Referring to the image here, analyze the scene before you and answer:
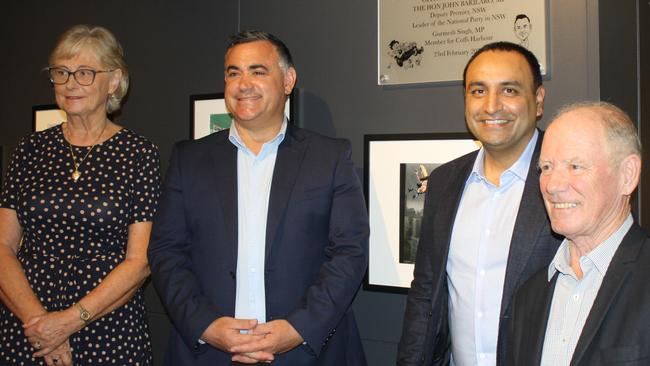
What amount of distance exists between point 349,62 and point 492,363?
144cm

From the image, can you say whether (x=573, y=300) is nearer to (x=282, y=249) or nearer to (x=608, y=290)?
(x=608, y=290)

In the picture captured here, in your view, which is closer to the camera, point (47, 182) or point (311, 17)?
point (47, 182)

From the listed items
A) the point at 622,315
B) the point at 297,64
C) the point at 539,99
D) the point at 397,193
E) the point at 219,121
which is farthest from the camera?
the point at 219,121

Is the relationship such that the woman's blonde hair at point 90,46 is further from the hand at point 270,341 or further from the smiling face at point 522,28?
the smiling face at point 522,28

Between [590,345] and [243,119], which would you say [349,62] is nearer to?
Answer: [243,119]

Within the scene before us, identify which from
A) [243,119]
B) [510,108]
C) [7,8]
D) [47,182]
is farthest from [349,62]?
[7,8]

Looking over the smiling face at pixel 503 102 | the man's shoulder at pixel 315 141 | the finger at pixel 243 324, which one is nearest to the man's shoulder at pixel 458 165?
the smiling face at pixel 503 102

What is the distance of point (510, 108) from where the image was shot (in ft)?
7.43

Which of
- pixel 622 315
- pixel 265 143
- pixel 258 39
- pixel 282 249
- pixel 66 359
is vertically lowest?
pixel 66 359

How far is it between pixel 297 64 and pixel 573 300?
5.84 feet

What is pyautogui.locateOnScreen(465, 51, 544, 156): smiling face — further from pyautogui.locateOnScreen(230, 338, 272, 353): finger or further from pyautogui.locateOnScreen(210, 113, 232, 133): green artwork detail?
pyautogui.locateOnScreen(210, 113, 232, 133): green artwork detail

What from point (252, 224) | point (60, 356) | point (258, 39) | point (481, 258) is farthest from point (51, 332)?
point (481, 258)

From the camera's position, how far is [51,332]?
102 inches

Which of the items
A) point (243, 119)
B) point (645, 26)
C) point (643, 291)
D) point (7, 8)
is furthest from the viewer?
point (7, 8)
